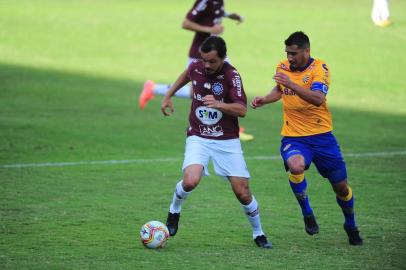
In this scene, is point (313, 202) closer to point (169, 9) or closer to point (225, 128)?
point (225, 128)

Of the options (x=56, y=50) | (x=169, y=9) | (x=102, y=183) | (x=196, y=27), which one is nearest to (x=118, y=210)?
(x=102, y=183)

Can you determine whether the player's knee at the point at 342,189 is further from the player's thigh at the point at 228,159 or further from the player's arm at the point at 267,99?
the player's arm at the point at 267,99

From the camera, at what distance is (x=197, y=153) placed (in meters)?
9.36

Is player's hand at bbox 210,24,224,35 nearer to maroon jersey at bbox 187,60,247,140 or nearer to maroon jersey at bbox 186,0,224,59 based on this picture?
maroon jersey at bbox 186,0,224,59

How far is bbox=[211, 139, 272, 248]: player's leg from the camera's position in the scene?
9258 mm

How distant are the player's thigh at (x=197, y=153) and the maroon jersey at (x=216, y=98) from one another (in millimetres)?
82

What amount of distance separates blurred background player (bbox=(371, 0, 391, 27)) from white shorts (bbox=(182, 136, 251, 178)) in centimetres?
2248

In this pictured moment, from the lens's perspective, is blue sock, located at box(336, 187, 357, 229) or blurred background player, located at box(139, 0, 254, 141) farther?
blurred background player, located at box(139, 0, 254, 141)

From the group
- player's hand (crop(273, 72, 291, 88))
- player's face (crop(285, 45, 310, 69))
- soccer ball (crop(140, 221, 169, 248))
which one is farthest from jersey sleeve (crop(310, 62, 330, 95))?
soccer ball (crop(140, 221, 169, 248))

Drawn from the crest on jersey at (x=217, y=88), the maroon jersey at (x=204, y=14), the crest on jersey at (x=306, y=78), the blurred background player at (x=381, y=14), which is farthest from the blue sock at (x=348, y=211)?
the blurred background player at (x=381, y=14)

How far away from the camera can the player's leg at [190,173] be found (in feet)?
30.1

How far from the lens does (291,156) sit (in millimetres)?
9398

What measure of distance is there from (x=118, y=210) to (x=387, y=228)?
10.4 ft

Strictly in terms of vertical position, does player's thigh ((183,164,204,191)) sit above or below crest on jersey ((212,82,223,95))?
below
